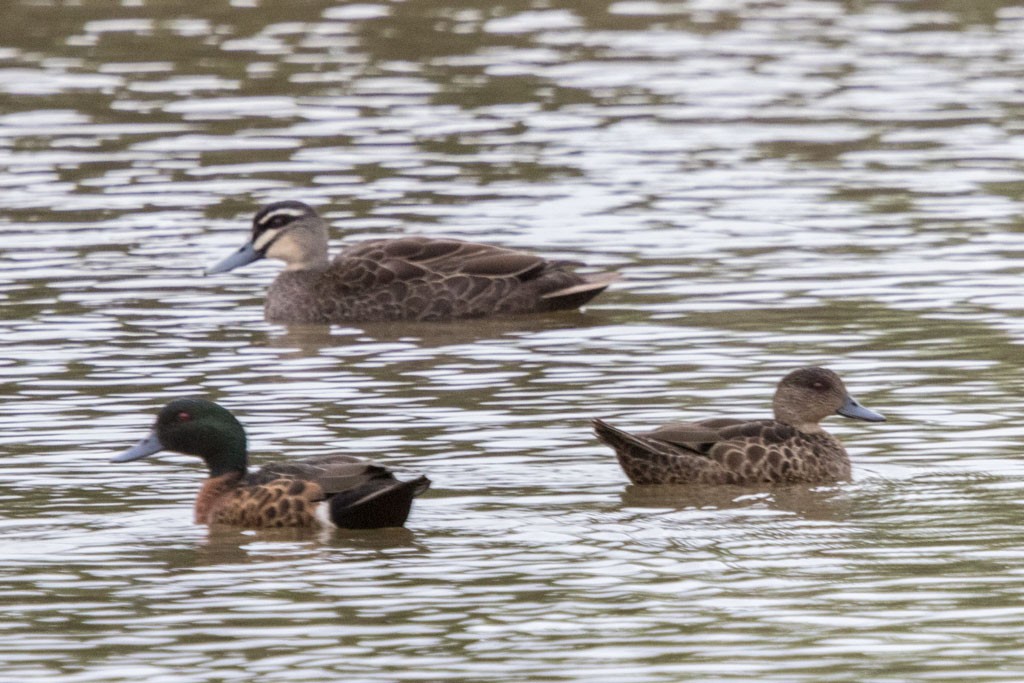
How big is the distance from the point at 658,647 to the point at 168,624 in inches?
80.6

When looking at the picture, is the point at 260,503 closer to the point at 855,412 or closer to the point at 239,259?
the point at 855,412

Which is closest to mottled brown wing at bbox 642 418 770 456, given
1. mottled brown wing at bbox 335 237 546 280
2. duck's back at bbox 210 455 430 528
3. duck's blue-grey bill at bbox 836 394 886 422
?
duck's blue-grey bill at bbox 836 394 886 422

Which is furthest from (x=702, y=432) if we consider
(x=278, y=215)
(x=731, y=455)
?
(x=278, y=215)

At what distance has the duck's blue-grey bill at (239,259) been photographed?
19.0 m

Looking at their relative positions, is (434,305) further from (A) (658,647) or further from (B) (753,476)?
(A) (658,647)

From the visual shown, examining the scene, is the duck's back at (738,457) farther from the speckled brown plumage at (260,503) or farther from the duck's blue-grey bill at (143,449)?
the duck's blue-grey bill at (143,449)

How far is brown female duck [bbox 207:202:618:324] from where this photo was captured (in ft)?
60.2

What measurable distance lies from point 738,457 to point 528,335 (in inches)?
201

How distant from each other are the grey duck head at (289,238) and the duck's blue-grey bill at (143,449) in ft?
21.2

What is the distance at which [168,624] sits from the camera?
1015 cm

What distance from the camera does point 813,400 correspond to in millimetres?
13211

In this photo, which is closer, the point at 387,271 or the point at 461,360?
the point at 461,360

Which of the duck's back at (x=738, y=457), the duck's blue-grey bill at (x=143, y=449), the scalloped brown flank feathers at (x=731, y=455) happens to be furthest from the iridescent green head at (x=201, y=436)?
the duck's back at (x=738, y=457)

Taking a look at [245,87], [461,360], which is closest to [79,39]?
[245,87]
